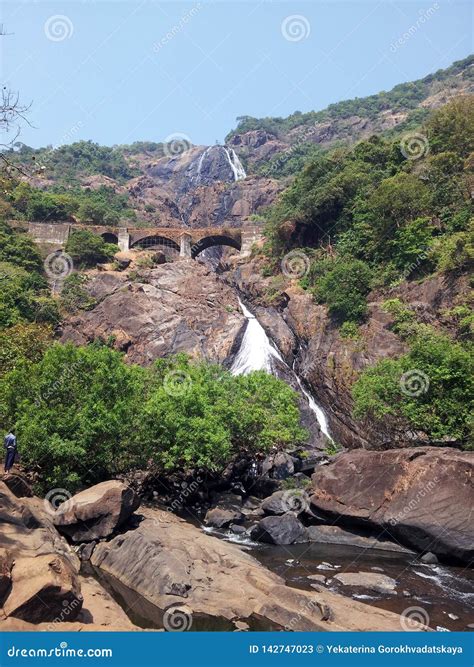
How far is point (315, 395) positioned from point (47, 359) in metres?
24.5

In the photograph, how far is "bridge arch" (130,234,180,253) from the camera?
66488mm

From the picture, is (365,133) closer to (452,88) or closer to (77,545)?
(452,88)

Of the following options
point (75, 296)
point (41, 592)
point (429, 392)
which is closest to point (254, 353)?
point (75, 296)

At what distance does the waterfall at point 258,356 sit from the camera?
42.8 m

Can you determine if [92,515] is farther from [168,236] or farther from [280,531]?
[168,236]

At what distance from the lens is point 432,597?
16.0 meters

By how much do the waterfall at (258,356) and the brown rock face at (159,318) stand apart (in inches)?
42.6

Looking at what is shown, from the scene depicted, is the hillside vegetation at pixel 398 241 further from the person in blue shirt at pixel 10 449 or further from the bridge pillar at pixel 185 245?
the person in blue shirt at pixel 10 449

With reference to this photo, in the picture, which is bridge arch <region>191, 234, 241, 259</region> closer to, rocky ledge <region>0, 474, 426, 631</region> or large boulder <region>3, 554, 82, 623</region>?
rocky ledge <region>0, 474, 426, 631</region>

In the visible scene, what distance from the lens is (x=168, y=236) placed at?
66875mm

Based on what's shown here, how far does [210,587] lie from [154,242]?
5759 cm

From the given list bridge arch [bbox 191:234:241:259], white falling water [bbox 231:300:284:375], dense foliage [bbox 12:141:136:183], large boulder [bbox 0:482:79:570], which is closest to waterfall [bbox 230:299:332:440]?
white falling water [bbox 231:300:284:375]

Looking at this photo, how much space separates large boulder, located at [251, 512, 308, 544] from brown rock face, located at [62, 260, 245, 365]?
23.3 m

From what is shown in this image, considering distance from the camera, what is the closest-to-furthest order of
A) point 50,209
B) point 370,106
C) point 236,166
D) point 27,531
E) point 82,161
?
point 27,531 < point 50,209 < point 236,166 < point 82,161 < point 370,106
